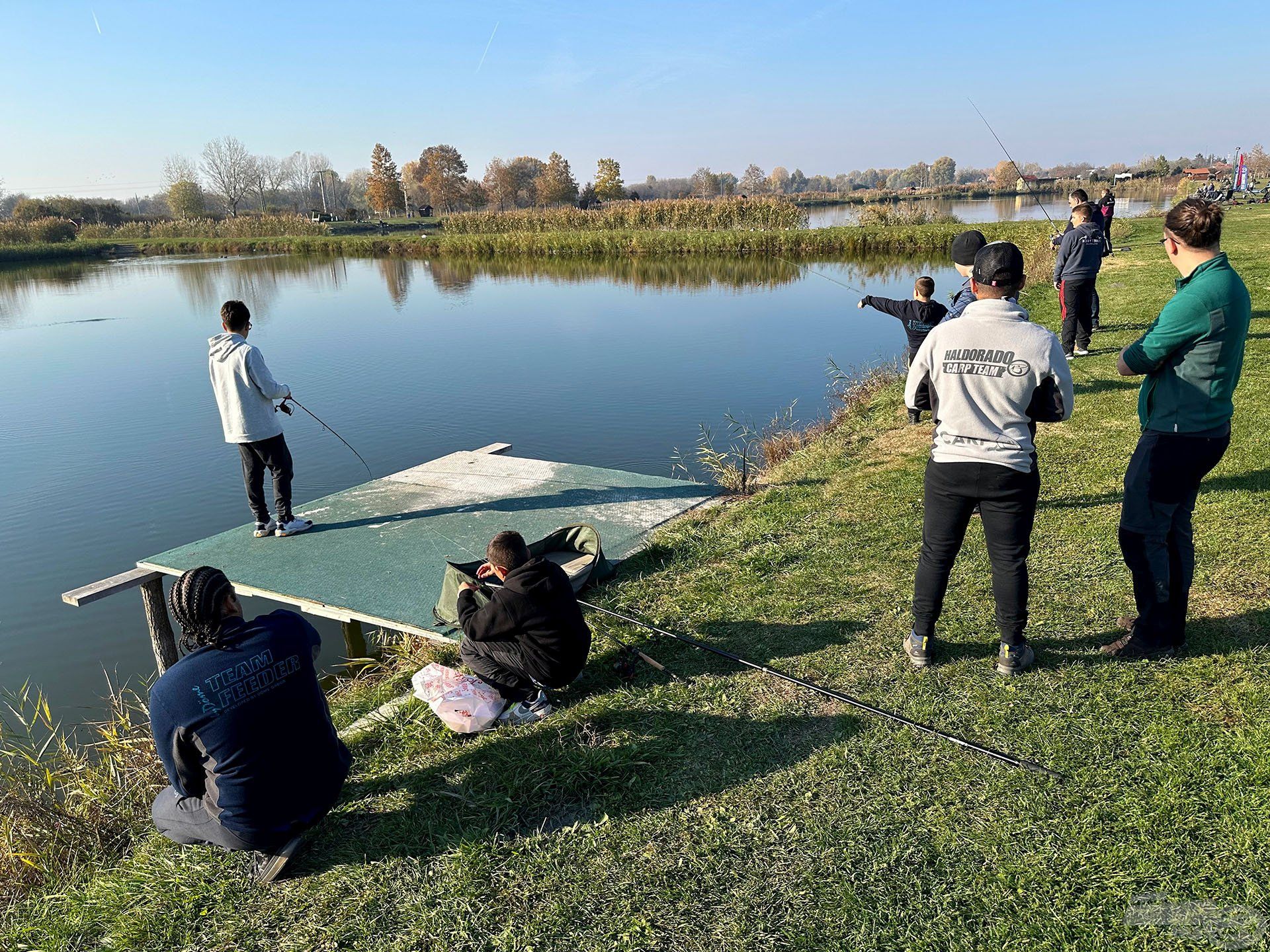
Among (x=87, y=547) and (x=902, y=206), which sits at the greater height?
(x=902, y=206)

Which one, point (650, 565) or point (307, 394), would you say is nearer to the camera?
point (650, 565)

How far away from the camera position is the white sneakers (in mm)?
6309

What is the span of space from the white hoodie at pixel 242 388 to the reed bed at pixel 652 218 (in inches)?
1151

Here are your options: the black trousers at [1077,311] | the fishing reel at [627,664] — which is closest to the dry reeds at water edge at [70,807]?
the fishing reel at [627,664]

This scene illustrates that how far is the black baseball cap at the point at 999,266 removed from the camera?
319cm

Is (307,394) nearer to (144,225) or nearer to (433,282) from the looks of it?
(433,282)

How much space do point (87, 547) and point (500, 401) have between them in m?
6.11

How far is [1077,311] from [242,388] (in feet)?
28.0

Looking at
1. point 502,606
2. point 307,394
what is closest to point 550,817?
point 502,606

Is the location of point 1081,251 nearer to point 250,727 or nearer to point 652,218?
point 250,727

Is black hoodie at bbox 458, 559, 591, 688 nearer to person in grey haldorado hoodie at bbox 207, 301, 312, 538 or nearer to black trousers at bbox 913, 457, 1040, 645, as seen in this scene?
black trousers at bbox 913, 457, 1040, 645

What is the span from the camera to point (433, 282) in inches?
1156

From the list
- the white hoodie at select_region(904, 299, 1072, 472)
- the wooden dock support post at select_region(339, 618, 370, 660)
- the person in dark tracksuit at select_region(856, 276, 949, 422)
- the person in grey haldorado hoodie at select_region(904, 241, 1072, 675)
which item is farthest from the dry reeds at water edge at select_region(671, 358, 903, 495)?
the white hoodie at select_region(904, 299, 1072, 472)

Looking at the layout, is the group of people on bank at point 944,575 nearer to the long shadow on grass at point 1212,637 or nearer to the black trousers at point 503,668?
the black trousers at point 503,668
